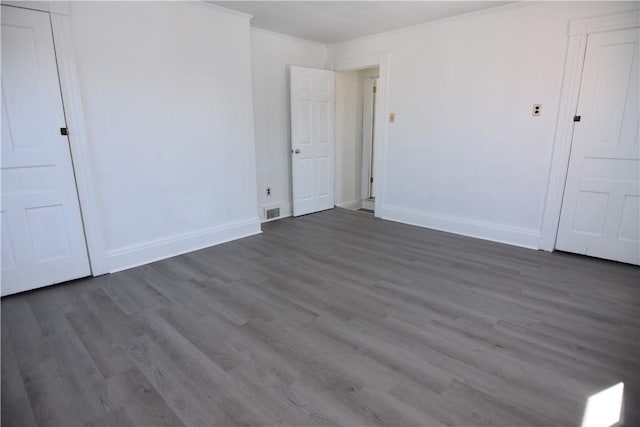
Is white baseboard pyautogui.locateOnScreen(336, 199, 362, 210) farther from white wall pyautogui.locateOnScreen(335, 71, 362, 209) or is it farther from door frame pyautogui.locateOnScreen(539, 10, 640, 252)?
door frame pyautogui.locateOnScreen(539, 10, 640, 252)

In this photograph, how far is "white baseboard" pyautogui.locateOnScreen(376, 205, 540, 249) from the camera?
3803mm

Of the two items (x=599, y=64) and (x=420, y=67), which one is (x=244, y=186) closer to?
(x=420, y=67)

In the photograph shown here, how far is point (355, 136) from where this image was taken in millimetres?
5848

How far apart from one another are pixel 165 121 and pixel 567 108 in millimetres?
3872

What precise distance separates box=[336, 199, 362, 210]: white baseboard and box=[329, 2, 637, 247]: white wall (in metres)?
1.09

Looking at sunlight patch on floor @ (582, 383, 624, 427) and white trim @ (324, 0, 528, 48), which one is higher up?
white trim @ (324, 0, 528, 48)

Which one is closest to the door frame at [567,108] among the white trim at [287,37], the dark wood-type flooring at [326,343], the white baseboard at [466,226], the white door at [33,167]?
the white baseboard at [466,226]

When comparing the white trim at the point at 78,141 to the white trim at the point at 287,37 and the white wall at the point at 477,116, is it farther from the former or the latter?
the white wall at the point at 477,116

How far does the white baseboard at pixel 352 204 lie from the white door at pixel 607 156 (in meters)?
3.09

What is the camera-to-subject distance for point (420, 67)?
14.1 ft

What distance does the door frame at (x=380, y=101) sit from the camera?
183 inches

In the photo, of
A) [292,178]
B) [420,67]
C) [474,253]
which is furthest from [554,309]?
[292,178]

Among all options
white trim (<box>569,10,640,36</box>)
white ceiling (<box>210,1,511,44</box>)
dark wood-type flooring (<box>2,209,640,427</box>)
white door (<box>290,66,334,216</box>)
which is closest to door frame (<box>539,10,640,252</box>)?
white trim (<box>569,10,640,36</box>)

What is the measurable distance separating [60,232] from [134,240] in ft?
1.92
